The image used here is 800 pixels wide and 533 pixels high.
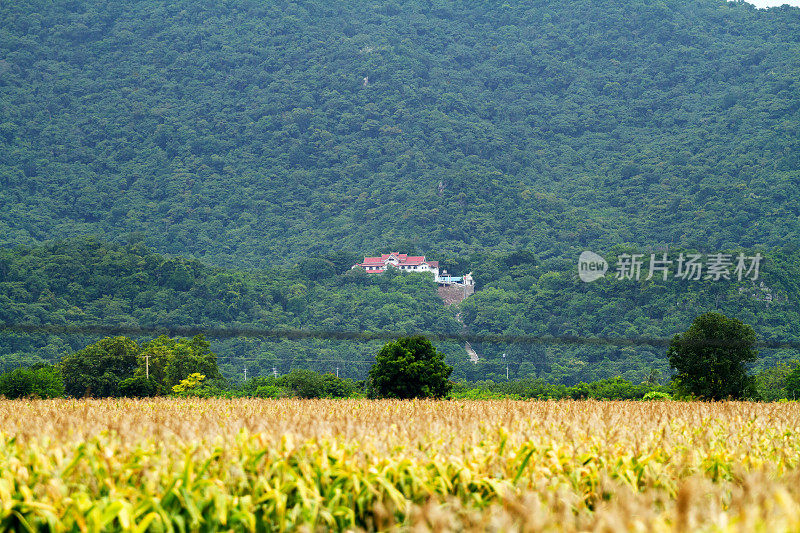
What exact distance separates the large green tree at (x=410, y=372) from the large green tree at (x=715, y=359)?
1221 cm

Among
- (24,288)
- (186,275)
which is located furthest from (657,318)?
(24,288)

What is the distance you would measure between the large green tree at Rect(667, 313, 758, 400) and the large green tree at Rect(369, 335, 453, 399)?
12.2 metres

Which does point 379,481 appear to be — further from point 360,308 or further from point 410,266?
point 410,266

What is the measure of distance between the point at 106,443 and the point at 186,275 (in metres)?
120

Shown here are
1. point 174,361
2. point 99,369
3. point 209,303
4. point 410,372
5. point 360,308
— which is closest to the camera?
point 410,372

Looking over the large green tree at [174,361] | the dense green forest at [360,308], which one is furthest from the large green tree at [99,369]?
the dense green forest at [360,308]

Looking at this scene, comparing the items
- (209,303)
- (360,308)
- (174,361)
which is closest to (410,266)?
(360,308)

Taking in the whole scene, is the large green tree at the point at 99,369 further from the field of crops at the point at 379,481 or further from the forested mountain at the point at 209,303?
the field of crops at the point at 379,481

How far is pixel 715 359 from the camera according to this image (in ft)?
139

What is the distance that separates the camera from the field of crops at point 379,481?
7.28m

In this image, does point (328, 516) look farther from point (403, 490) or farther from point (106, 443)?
point (106, 443)

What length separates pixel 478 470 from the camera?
9.17m

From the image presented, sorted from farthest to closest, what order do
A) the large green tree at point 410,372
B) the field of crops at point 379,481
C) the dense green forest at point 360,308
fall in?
the dense green forest at point 360,308
the large green tree at point 410,372
the field of crops at point 379,481

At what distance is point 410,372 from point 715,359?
632 inches
